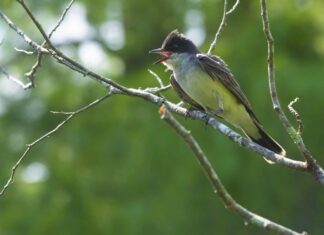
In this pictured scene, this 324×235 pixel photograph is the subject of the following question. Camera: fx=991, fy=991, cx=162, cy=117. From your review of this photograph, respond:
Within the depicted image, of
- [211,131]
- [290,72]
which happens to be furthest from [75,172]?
[290,72]

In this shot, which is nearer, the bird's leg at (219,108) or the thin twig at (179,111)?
the thin twig at (179,111)

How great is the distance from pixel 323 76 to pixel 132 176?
7.43 ft

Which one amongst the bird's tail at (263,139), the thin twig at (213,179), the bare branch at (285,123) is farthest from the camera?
the bird's tail at (263,139)

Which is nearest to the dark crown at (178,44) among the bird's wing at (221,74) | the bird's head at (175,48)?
the bird's head at (175,48)

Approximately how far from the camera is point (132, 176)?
10.5 m

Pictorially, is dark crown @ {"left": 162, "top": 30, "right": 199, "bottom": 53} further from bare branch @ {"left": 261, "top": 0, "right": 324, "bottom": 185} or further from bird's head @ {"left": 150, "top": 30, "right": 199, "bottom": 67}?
bare branch @ {"left": 261, "top": 0, "right": 324, "bottom": 185}

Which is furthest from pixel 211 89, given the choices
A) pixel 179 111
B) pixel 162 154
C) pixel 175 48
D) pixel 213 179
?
pixel 162 154

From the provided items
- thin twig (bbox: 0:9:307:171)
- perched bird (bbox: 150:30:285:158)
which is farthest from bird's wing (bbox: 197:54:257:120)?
thin twig (bbox: 0:9:307:171)

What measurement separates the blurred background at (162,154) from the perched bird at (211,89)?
3.43 m

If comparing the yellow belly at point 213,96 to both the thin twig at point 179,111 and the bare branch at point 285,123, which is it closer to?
the thin twig at point 179,111

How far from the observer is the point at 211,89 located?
6.24m

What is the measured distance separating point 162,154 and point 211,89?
415cm

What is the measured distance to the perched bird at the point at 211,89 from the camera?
6160 millimetres

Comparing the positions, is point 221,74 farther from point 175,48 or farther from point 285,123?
point 285,123
